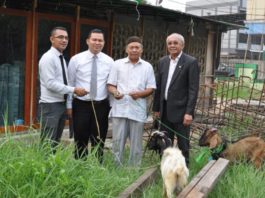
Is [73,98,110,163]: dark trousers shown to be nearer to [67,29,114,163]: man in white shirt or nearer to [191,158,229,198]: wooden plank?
[67,29,114,163]: man in white shirt

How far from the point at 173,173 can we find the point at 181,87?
160 centimetres

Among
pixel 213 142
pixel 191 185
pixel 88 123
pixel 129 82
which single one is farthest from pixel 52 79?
pixel 213 142

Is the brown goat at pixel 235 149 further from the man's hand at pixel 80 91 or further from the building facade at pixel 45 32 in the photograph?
Answer: the building facade at pixel 45 32

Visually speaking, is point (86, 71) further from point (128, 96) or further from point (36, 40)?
point (36, 40)

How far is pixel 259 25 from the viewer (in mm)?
35594

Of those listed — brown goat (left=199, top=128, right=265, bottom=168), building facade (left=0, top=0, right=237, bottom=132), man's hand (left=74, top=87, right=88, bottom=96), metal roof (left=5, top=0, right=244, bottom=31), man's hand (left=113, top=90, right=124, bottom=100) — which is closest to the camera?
man's hand (left=74, top=87, right=88, bottom=96)

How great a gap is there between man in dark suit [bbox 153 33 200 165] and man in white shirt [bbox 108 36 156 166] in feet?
0.85

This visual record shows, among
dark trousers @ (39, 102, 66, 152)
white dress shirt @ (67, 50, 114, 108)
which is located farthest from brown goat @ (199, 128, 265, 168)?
dark trousers @ (39, 102, 66, 152)

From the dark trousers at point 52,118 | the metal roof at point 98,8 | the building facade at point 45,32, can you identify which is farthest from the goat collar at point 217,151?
the metal roof at point 98,8

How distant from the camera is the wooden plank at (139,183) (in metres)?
4.02

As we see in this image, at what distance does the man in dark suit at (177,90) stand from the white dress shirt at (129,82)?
0.26 m

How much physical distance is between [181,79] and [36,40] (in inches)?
139

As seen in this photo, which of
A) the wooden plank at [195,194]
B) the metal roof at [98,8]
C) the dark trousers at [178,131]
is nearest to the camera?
the wooden plank at [195,194]

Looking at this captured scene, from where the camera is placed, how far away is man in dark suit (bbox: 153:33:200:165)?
209 inches
